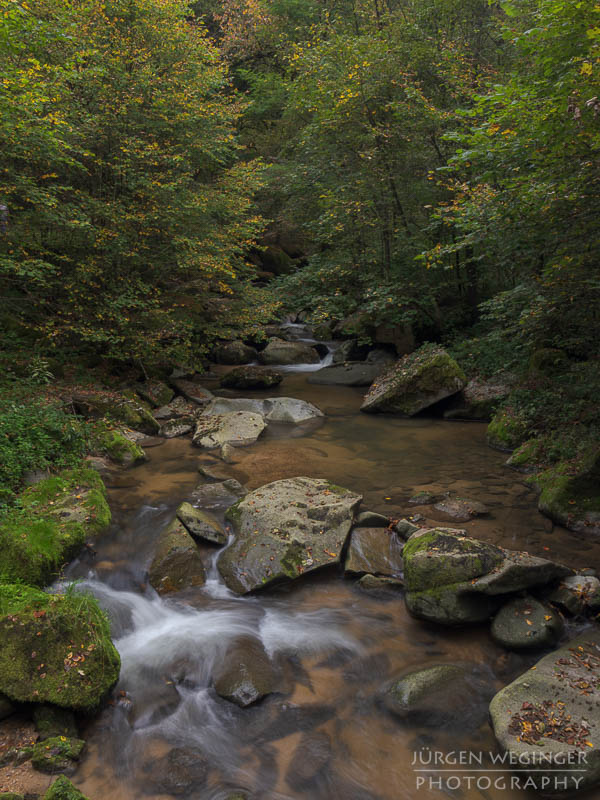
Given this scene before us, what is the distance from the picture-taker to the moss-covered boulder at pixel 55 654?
365 centimetres

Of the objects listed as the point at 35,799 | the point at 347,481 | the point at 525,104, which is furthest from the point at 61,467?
the point at 525,104

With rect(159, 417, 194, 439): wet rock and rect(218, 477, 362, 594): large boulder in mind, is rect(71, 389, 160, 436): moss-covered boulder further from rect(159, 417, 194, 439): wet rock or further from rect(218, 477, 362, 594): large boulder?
rect(218, 477, 362, 594): large boulder

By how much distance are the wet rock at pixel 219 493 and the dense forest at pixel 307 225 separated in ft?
4.50

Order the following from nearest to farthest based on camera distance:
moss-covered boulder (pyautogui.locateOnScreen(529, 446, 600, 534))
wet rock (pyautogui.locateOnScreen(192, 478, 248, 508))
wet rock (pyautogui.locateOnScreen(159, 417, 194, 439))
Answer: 1. moss-covered boulder (pyautogui.locateOnScreen(529, 446, 600, 534))
2. wet rock (pyautogui.locateOnScreen(192, 478, 248, 508))
3. wet rock (pyautogui.locateOnScreen(159, 417, 194, 439))

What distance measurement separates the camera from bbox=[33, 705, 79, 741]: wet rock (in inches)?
140

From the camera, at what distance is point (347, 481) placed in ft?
25.5

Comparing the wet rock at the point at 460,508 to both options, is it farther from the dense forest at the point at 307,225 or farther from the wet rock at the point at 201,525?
the wet rock at the point at 201,525

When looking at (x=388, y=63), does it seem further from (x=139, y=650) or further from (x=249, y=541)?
(x=139, y=650)

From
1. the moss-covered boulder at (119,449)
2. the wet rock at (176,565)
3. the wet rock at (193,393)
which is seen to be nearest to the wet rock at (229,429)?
the moss-covered boulder at (119,449)

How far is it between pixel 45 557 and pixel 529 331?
7582mm

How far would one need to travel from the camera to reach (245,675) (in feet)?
14.1

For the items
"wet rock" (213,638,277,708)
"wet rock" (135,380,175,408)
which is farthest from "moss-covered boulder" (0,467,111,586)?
"wet rock" (135,380,175,408)

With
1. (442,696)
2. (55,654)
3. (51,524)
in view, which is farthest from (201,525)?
(442,696)

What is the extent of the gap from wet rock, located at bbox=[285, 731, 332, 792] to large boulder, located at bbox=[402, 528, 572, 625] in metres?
1.54
